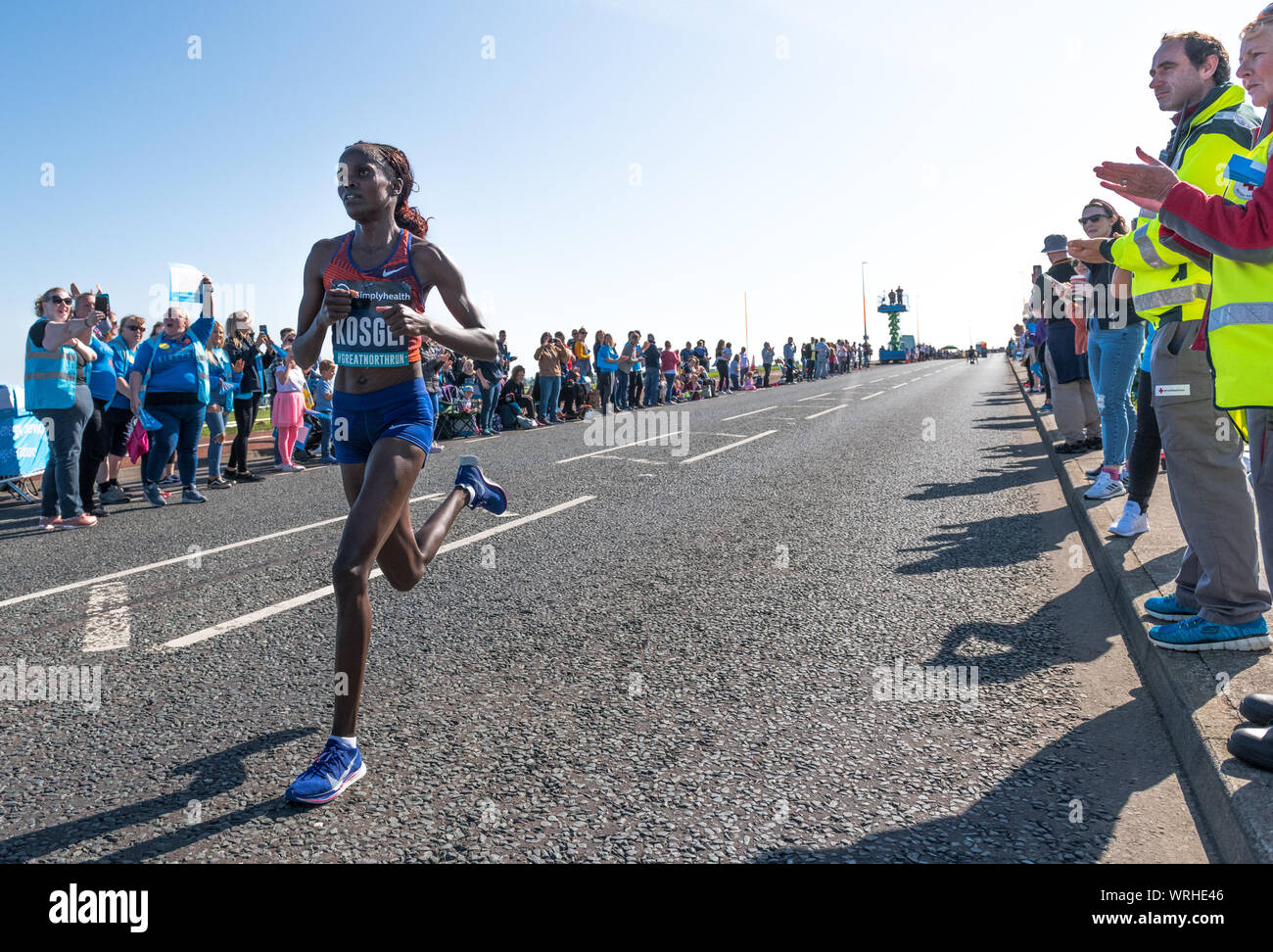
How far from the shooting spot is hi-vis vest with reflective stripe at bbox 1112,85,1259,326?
128 inches

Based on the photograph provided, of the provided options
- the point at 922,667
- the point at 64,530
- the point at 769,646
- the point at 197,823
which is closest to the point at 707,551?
the point at 769,646

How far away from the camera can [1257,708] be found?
2721 millimetres

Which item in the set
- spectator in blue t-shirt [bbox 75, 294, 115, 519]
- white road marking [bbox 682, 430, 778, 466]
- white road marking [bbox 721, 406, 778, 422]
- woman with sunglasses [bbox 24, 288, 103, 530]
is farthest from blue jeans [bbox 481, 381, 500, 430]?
woman with sunglasses [bbox 24, 288, 103, 530]

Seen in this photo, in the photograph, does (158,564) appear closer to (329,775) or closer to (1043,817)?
(329,775)

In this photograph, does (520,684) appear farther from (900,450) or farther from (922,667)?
(900,450)

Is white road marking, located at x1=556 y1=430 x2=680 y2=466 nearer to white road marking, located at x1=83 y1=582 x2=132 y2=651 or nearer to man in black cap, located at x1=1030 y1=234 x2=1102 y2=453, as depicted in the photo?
man in black cap, located at x1=1030 y1=234 x2=1102 y2=453

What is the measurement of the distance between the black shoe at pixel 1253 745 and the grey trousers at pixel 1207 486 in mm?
1005

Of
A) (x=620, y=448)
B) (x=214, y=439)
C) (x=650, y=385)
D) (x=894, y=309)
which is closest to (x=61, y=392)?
(x=214, y=439)

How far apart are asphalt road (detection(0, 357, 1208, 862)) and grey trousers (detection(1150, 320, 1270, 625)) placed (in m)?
0.49

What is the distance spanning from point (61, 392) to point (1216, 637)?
28.0 ft

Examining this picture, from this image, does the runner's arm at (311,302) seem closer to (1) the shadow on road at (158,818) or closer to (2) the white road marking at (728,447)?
(1) the shadow on road at (158,818)

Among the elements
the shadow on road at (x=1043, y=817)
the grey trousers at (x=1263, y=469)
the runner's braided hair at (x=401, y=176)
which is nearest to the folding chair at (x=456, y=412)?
the runner's braided hair at (x=401, y=176)

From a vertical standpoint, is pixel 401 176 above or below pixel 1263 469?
above

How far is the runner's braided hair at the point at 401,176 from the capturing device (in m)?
3.40
